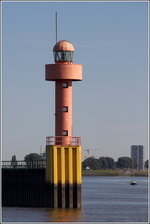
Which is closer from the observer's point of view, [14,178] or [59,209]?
[59,209]

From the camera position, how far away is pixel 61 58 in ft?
289

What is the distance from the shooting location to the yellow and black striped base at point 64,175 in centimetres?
8481

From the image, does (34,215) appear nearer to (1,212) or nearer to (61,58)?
(1,212)

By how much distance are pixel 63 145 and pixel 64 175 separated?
2.46 metres

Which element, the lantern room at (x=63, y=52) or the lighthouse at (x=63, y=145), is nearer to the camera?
the lighthouse at (x=63, y=145)

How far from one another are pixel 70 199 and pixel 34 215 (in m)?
5.17

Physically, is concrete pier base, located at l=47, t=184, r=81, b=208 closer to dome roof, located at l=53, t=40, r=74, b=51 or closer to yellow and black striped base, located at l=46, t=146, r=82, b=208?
yellow and black striped base, located at l=46, t=146, r=82, b=208

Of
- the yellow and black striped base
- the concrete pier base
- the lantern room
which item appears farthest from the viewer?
the lantern room

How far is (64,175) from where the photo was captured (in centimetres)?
8494

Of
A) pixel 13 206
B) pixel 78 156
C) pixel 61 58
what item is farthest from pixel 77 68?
pixel 13 206

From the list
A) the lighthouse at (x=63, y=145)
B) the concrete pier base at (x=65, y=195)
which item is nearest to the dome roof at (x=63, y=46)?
the lighthouse at (x=63, y=145)

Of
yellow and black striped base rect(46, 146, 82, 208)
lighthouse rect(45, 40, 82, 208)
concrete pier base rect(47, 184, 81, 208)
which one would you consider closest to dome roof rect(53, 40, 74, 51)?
lighthouse rect(45, 40, 82, 208)

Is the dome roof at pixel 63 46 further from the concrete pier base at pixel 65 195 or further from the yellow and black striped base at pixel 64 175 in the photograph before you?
the concrete pier base at pixel 65 195

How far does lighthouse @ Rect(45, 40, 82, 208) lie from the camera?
84.9 m
